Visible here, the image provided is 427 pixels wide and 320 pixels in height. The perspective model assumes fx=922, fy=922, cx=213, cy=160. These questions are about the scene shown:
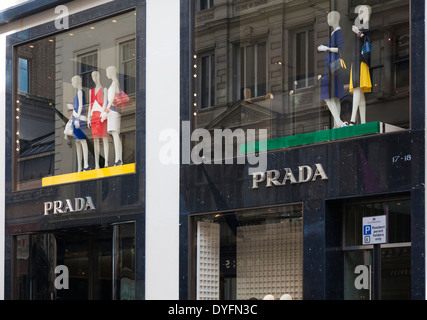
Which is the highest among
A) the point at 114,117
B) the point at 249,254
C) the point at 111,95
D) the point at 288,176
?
the point at 111,95

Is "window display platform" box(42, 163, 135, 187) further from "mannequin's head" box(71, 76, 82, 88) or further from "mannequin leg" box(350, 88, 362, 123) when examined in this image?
"mannequin leg" box(350, 88, 362, 123)

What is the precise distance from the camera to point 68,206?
71.7 feet

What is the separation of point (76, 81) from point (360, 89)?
786 cm

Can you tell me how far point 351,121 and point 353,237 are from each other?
2.18m

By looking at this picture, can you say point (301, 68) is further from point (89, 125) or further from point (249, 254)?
point (89, 125)

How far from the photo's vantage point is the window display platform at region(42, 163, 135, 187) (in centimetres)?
2092

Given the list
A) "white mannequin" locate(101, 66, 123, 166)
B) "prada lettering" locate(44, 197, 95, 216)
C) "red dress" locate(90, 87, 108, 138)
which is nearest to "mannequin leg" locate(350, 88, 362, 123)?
"white mannequin" locate(101, 66, 123, 166)

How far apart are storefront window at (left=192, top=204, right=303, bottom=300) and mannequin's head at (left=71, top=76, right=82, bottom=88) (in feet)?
16.7

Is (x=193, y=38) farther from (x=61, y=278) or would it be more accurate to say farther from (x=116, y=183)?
(x=61, y=278)

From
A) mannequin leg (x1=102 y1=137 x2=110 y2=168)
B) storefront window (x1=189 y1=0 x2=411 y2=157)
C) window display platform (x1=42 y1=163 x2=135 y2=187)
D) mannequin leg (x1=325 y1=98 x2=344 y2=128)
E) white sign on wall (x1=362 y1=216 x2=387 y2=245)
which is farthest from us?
mannequin leg (x1=102 y1=137 x2=110 y2=168)

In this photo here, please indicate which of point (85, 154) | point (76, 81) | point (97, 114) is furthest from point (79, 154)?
point (76, 81)

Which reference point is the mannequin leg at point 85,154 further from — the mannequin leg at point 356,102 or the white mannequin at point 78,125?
the mannequin leg at point 356,102

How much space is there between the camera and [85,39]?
2239cm

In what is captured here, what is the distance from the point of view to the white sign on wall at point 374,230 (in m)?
16.2
